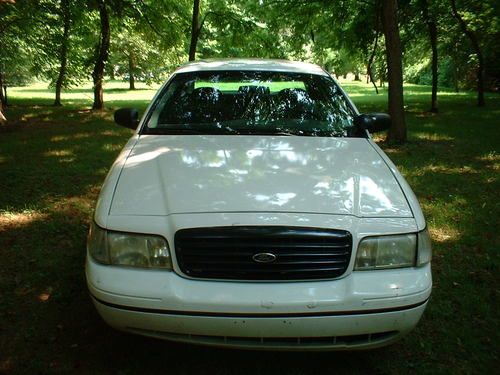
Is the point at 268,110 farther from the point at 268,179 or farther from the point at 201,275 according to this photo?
the point at 201,275

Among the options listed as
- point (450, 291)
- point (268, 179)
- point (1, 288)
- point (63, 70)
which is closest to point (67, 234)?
point (1, 288)

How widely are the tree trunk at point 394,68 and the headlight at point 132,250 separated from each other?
7.06 m

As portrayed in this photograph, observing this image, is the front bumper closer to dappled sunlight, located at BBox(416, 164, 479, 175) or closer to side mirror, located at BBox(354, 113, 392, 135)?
side mirror, located at BBox(354, 113, 392, 135)

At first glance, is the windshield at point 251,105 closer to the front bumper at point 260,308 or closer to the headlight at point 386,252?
the headlight at point 386,252

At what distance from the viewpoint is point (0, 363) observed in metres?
2.56

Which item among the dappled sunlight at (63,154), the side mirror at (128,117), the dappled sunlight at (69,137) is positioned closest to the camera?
the side mirror at (128,117)

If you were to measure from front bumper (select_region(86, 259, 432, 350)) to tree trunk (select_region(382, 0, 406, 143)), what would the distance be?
6679 mm

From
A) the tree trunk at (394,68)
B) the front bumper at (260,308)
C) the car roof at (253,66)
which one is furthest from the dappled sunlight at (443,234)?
the tree trunk at (394,68)

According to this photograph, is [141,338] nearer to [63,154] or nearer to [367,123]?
[367,123]

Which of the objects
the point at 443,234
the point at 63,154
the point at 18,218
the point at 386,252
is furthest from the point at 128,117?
the point at 63,154

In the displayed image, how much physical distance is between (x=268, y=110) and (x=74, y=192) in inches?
121

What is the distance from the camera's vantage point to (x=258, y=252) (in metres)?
2.16

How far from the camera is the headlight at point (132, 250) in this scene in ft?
7.29

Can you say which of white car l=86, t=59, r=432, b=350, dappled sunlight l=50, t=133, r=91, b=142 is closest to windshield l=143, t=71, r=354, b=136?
white car l=86, t=59, r=432, b=350
